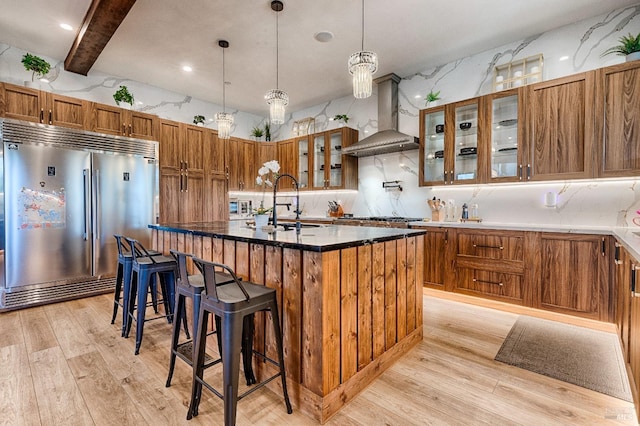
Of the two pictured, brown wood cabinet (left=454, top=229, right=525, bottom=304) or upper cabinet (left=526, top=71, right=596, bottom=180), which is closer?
upper cabinet (left=526, top=71, right=596, bottom=180)

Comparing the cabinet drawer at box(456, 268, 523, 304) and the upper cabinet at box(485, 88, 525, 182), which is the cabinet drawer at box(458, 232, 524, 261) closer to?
the cabinet drawer at box(456, 268, 523, 304)

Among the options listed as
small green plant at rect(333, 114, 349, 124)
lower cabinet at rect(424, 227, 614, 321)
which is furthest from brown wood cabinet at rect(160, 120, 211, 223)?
lower cabinet at rect(424, 227, 614, 321)

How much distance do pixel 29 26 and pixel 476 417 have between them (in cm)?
543

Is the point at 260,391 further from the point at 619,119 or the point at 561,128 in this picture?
the point at 619,119

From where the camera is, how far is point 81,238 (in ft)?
12.6

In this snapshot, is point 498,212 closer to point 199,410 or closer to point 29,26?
point 199,410

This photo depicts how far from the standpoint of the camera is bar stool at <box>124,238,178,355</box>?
2.44 meters

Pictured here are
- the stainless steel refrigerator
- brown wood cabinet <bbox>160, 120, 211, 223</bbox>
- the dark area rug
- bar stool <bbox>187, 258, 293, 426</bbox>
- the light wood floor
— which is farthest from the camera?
brown wood cabinet <bbox>160, 120, 211, 223</bbox>

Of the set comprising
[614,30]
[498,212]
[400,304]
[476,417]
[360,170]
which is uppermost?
[614,30]

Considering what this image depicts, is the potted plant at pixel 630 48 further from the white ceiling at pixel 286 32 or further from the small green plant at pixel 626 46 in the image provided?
the white ceiling at pixel 286 32

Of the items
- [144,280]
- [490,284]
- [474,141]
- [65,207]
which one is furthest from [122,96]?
[490,284]

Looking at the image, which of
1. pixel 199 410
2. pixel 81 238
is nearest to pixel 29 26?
pixel 81 238

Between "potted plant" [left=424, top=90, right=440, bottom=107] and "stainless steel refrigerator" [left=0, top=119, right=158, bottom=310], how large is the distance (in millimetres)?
4091

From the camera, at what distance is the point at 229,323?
1518 millimetres
